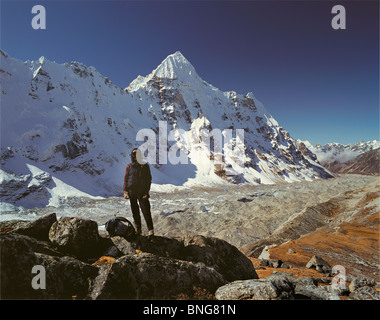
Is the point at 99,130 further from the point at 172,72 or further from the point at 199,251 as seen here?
the point at 199,251

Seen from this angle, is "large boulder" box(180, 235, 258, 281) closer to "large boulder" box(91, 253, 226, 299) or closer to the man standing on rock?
"large boulder" box(91, 253, 226, 299)

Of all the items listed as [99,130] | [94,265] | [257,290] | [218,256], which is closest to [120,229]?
[94,265]

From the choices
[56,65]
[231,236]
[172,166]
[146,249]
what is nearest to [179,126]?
[172,166]

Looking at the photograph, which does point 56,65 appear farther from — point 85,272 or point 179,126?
point 85,272

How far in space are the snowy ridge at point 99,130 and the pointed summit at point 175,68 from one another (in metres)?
0.77

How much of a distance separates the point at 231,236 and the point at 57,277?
2685cm

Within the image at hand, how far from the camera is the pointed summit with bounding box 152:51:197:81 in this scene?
153 metres

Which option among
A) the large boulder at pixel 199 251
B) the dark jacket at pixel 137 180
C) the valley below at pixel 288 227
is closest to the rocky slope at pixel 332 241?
the valley below at pixel 288 227

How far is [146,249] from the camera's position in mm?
7195

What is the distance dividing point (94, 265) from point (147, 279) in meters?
1.70

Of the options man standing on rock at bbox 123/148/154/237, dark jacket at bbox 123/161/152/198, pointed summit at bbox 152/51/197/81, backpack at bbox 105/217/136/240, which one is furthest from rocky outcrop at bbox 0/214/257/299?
pointed summit at bbox 152/51/197/81

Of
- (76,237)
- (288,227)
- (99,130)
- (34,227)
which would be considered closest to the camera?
(76,237)

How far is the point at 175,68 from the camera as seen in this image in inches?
6171

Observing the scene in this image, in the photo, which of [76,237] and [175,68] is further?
[175,68]
